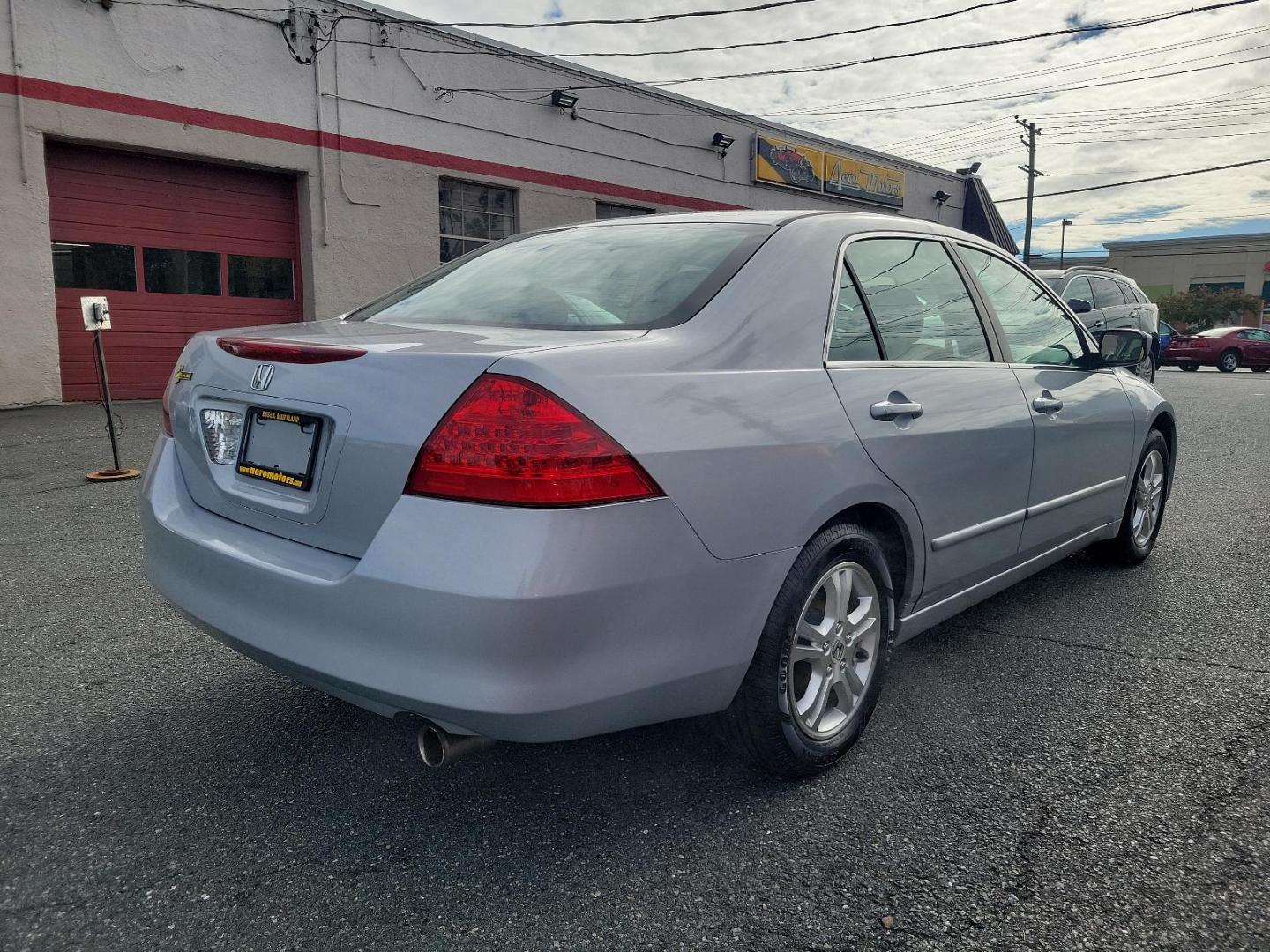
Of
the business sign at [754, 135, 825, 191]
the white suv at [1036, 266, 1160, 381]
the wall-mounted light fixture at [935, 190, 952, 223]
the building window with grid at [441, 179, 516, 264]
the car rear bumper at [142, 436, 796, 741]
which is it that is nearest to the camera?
the car rear bumper at [142, 436, 796, 741]

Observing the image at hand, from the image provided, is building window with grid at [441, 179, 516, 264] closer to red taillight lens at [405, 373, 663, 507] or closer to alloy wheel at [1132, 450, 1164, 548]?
alloy wheel at [1132, 450, 1164, 548]

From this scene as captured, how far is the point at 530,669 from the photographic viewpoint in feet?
5.99

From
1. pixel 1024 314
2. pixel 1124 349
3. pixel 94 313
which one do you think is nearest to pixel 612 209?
pixel 94 313

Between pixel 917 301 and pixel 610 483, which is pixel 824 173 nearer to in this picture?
pixel 917 301

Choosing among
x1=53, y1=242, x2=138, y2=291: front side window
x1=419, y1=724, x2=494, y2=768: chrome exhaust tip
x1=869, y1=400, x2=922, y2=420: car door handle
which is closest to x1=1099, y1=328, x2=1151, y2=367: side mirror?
x1=869, y1=400, x2=922, y2=420: car door handle

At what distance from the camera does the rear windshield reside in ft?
7.88

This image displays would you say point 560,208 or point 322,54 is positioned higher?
point 322,54

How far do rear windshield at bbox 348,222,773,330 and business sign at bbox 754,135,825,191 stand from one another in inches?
729

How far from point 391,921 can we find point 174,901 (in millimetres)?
462

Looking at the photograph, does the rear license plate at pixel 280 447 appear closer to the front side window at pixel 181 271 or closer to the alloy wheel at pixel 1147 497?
the alloy wheel at pixel 1147 497

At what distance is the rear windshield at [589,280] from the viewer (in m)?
2.40

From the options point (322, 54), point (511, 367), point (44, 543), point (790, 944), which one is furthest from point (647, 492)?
point (322, 54)

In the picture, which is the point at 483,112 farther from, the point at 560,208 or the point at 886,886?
the point at 886,886

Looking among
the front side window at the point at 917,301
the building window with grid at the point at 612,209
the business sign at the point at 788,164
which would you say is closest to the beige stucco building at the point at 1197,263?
the business sign at the point at 788,164
